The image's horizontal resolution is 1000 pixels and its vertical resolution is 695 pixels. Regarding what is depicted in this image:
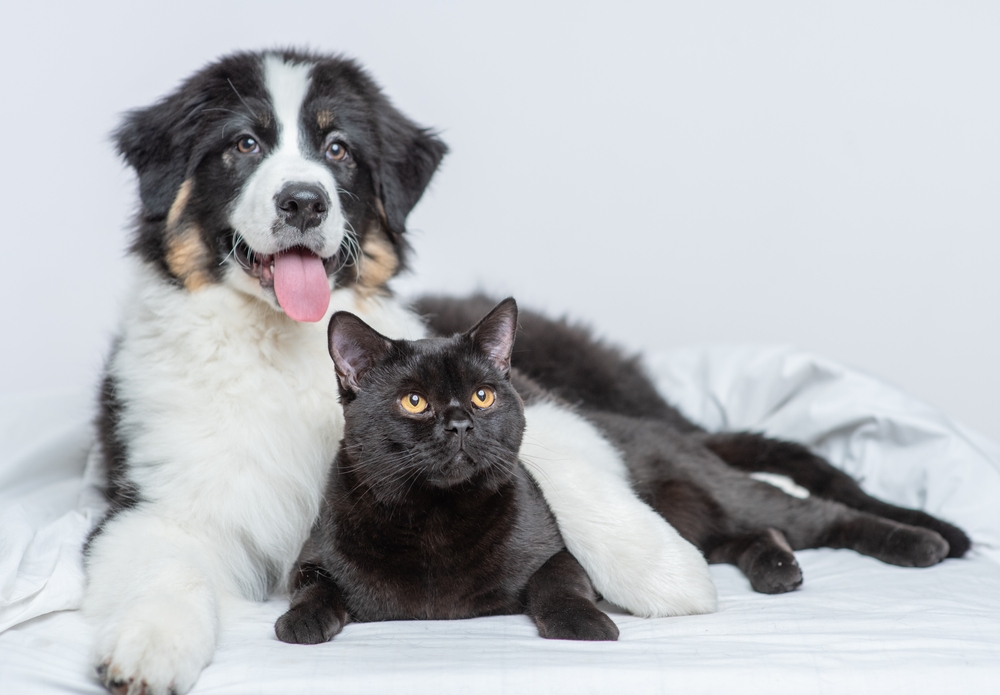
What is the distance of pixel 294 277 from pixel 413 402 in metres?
0.50

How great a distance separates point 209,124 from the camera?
2402 millimetres

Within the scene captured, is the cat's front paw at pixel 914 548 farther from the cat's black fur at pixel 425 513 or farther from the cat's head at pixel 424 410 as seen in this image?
the cat's head at pixel 424 410

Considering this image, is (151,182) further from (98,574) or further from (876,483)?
(876,483)

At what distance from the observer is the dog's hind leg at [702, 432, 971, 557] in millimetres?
Result: 2910

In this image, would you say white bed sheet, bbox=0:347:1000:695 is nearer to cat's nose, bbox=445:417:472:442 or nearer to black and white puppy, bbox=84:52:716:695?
black and white puppy, bbox=84:52:716:695

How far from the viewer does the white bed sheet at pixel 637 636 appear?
1.73 meters

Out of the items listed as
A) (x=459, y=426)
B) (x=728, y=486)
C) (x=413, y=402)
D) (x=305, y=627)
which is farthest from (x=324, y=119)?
(x=728, y=486)

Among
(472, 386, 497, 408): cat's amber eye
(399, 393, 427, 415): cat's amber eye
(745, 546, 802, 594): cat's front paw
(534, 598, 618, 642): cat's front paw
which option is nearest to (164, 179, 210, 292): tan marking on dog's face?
(399, 393, 427, 415): cat's amber eye

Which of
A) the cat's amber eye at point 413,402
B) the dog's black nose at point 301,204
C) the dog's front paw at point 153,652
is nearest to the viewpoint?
the dog's front paw at point 153,652

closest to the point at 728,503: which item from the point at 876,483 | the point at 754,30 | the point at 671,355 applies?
the point at 876,483

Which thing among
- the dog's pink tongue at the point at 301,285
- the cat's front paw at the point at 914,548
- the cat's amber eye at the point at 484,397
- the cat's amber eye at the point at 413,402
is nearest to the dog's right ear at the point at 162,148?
the dog's pink tongue at the point at 301,285

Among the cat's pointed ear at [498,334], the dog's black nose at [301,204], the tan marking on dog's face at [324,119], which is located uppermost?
the tan marking on dog's face at [324,119]

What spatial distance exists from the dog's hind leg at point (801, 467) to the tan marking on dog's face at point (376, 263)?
4.62 ft

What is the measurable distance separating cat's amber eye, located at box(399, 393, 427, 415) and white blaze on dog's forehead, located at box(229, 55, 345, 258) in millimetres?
485
